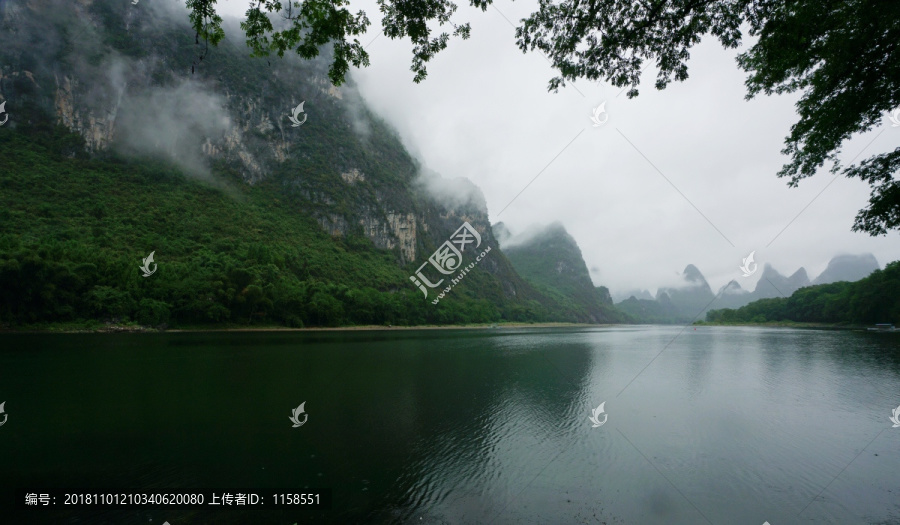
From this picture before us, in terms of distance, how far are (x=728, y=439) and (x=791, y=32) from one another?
10114 millimetres

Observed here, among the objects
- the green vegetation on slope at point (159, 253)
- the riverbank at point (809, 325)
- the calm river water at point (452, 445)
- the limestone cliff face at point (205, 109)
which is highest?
the limestone cliff face at point (205, 109)

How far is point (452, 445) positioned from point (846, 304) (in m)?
104

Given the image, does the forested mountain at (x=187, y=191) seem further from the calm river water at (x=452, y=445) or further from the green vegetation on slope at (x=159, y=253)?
the calm river water at (x=452, y=445)

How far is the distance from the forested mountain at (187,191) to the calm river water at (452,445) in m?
31.1

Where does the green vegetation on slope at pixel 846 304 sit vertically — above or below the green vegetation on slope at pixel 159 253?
below

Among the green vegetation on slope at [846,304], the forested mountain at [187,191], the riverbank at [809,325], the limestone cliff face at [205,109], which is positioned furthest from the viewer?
the limestone cliff face at [205,109]

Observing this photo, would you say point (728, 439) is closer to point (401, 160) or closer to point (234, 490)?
point (234, 490)

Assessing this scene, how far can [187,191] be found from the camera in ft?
246

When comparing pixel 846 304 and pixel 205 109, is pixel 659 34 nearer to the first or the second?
pixel 846 304

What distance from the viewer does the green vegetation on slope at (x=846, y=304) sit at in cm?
6197

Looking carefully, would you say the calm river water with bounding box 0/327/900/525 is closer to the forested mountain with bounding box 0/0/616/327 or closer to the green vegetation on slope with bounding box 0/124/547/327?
the green vegetation on slope with bounding box 0/124/547/327

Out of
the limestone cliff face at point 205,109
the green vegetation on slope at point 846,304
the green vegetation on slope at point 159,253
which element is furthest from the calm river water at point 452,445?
the limestone cliff face at point 205,109

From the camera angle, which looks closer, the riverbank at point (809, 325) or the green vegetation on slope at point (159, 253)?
the green vegetation on slope at point (159, 253)

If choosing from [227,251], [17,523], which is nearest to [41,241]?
[227,251]
